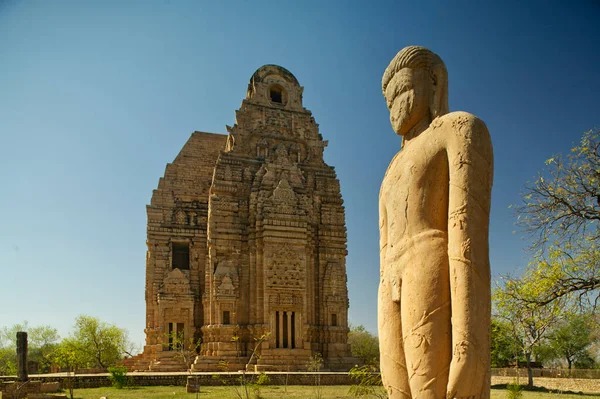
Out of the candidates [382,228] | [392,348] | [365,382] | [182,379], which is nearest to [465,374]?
[392,348]

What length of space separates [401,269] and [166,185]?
27998 mm

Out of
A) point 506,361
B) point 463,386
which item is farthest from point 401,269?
point 506,361

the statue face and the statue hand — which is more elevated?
the statue face

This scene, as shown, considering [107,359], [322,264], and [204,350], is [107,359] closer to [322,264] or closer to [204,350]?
[204,350]

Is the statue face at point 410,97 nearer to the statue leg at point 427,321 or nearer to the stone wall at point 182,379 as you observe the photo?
the statue leg at point 427,321

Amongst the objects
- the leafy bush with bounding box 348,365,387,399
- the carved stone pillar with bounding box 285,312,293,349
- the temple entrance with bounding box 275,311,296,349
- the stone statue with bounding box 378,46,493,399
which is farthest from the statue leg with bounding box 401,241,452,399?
the carved stone pillar with bounding box 285,312,293,349

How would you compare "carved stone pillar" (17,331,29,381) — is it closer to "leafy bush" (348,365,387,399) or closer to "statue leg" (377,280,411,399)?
"leafy bush" (348,365,387,399)

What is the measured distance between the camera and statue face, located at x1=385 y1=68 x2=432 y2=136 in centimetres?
389

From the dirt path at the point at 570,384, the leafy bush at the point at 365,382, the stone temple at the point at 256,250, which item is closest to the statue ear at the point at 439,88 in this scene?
the leafy bush at the point at 365,382

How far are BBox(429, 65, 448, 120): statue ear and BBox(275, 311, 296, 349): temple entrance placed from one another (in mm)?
22755

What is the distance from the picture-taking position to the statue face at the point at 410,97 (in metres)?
3.89

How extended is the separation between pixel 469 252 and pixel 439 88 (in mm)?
1354

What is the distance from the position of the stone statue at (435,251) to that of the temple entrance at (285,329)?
73.8ft

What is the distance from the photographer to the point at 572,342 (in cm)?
3772
